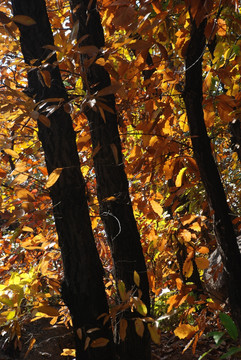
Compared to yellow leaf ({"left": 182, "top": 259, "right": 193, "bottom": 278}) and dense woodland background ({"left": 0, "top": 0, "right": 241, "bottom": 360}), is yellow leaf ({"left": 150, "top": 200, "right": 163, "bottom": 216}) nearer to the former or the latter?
dense woodland background ({"left": 0, "top": 0, "right": 241, "bottom": 360})

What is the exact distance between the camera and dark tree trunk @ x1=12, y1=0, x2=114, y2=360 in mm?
1974

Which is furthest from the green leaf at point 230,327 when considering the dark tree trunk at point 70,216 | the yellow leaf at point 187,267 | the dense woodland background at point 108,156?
the dark tree trunk at point 70,216

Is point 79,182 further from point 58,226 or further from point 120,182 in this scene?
point 120,182

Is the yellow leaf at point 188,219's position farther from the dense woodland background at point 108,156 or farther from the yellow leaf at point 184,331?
the yellow leaf at point 184,331

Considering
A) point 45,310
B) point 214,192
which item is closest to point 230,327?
point 214,192

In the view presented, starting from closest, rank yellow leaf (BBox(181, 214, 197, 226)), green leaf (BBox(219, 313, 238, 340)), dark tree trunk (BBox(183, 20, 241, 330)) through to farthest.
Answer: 1. green leaf (BBox(219, 313, 238, 340))
2. dark tree trunk (BBox(183, 20, 241, 330))
3. yellow leaf (BBox(181, 214, 197, 226))

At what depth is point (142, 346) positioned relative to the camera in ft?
7.43

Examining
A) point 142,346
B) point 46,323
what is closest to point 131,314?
point 142,346

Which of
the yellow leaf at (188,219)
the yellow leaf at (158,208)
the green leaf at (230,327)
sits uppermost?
the yellow leaf at (158,208)

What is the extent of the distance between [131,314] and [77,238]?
686mm

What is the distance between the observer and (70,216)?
2004 mm

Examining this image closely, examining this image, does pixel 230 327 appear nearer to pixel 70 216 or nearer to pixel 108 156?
pixel 70 216

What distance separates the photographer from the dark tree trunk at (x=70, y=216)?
197cm

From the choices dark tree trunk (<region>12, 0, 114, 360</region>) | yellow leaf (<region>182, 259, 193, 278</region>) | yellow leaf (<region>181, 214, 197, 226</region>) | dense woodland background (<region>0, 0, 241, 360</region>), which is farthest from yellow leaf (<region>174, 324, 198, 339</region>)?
yellow leaf (<region>181, 214, 197, 226</region>)
